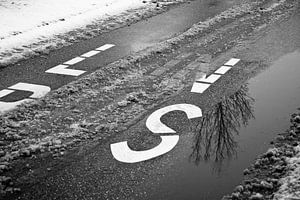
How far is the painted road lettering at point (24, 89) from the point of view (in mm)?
5820

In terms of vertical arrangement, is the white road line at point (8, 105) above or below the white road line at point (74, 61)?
below

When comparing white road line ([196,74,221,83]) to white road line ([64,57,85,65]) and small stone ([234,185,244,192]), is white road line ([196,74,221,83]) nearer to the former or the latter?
white road line ([64,57,85,65])

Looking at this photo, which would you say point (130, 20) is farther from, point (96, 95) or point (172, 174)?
point (172, 174)

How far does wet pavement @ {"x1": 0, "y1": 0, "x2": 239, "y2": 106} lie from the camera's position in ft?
22.3

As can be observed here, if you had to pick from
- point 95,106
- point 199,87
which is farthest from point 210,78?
point 95,106

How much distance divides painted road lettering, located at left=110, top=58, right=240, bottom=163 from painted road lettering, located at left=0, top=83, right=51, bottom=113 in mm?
1826

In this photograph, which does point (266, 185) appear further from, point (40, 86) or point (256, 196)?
point (40, 86)

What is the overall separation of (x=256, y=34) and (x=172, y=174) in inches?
203

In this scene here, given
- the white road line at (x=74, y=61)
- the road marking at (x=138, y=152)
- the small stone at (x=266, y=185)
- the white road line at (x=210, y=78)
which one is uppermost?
the white road line at (x=74, y=61)

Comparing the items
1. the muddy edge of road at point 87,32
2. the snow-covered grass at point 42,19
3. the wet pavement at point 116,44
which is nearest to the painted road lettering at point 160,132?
the wet pavement at point 116,44

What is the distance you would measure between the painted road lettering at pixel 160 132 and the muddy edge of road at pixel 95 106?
0.19 m

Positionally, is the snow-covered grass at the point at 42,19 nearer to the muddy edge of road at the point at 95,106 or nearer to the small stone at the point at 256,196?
the muddy edge of road at the point at 95,106

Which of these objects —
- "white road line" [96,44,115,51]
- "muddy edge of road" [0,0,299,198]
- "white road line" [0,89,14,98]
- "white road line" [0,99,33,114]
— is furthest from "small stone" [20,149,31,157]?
"white road line" [96,44,115,51]

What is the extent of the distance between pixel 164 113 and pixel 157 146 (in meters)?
0.80
